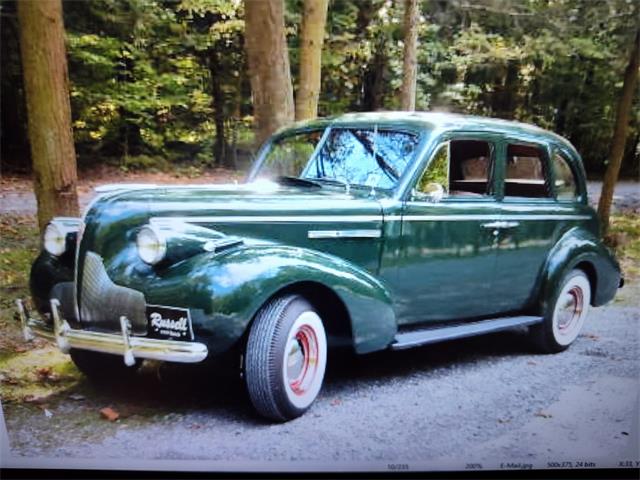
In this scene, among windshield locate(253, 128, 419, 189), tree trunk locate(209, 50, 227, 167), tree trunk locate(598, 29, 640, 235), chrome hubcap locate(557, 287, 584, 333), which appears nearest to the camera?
tree trunk locate(598, 29, 640, 235)

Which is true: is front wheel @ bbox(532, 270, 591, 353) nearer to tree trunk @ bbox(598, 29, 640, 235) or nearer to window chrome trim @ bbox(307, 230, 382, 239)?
tree trunk @ bbox(598, 29, 640, 235)

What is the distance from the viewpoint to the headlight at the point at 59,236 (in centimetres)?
237

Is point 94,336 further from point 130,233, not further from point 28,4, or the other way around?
point 28,4

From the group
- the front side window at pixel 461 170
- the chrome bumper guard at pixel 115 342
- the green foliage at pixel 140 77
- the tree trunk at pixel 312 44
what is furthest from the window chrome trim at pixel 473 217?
the chrome bumper guard at pixel 115 342

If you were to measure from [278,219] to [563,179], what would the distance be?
1497 millimetres

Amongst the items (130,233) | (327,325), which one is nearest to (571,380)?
(327,325)

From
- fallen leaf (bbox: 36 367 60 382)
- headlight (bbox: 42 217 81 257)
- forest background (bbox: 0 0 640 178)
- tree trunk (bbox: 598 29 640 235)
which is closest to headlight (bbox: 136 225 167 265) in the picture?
headlight (bbox: 42 217 81 257)

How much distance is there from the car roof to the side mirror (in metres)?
0.25

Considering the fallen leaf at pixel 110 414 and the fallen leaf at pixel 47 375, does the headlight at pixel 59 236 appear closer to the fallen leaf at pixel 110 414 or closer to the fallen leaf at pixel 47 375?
the fallen leaf at pixel 47 375

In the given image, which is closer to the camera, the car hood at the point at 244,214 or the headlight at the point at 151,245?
the headlight at the point at 151,245

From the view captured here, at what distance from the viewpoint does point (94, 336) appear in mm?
2205

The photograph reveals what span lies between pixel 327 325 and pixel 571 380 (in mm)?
1073

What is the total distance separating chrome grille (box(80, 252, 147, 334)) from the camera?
2.17m

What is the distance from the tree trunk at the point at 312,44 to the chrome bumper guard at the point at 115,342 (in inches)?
53.5
